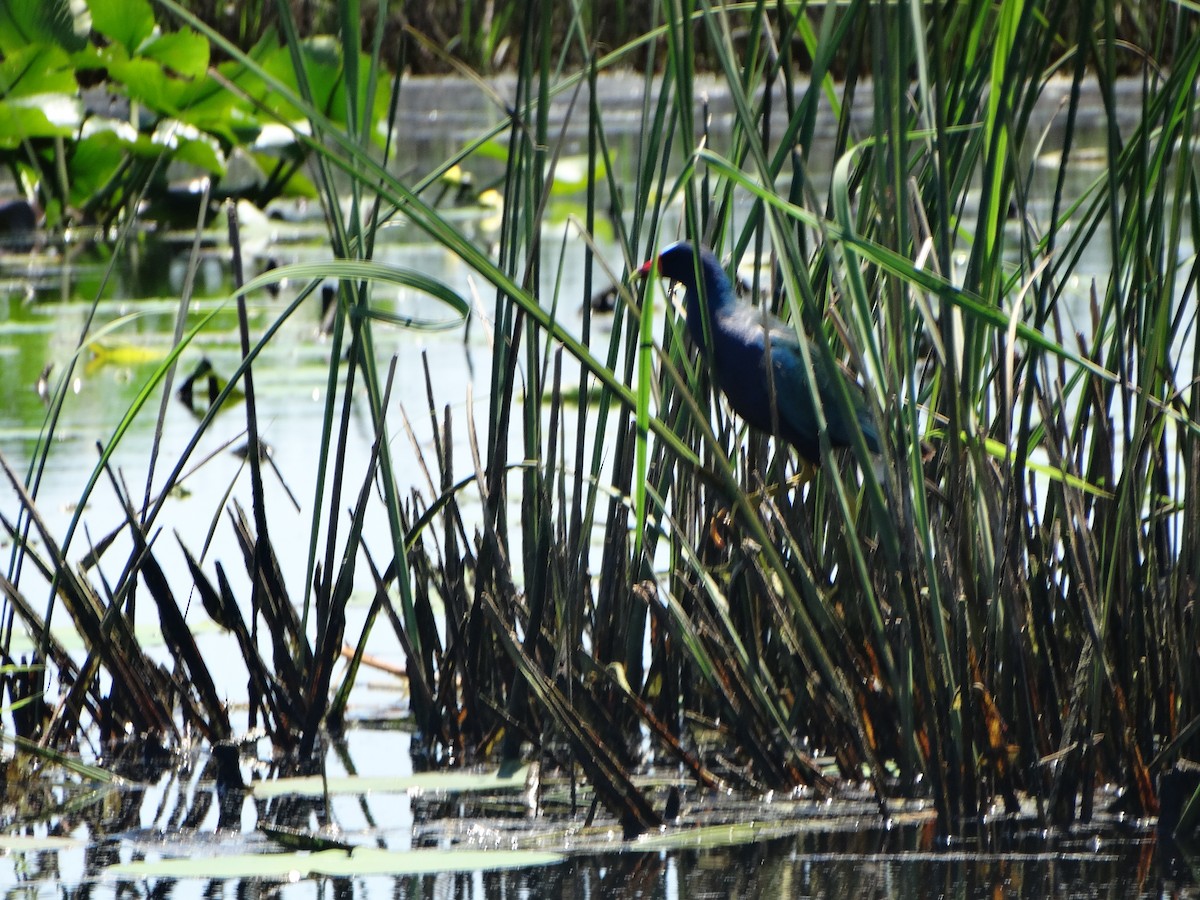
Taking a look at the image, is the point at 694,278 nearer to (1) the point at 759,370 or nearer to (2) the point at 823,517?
(1) the point at 759,370

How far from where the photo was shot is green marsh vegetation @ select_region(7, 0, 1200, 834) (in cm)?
171

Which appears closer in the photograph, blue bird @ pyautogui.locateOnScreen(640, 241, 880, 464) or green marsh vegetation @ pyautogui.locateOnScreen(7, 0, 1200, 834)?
green marsh vegetation @ pyautogui.locateOnScreen(7, 0, 1200, 834)

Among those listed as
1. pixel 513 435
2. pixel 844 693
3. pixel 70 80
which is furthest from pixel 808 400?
pixel 70 80

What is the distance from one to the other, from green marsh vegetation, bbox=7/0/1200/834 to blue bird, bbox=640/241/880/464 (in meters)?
0.04

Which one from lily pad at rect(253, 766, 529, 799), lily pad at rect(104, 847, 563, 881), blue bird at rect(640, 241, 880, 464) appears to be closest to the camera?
lily pad at rect(104, 847, 563, 881)

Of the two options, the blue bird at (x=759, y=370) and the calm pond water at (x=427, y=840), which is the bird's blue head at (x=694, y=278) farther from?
the calm pond water at (x=427, y=840)

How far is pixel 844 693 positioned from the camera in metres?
1.87

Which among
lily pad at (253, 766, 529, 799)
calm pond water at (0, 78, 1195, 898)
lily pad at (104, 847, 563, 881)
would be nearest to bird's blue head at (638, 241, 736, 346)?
calm pond water at (0, 78, 1195, 898)

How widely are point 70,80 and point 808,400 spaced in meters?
5.55

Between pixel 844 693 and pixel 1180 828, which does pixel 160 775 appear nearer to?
pixel 844 693

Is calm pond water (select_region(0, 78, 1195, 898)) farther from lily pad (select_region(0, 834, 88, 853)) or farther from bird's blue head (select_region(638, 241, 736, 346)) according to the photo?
bird's blue head (select_region(638, 241, 736, 346))

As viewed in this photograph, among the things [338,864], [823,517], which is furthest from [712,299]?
[338,864]

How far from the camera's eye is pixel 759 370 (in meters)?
2.19

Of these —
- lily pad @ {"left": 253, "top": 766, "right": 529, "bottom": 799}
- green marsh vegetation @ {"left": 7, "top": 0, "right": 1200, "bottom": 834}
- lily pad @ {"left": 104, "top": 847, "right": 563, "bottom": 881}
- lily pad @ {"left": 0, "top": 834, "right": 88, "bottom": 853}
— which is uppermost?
green marsh vegetation @ {"left": 7, "top": 0, "right": 1200, "bottom": 834}
